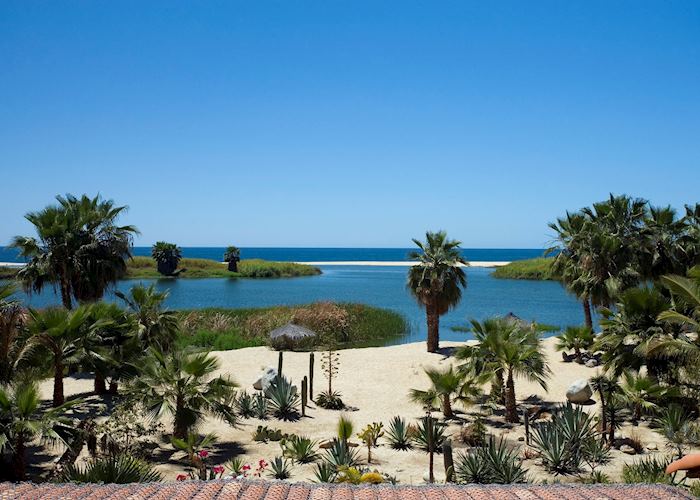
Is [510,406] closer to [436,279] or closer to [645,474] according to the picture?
[645,474]

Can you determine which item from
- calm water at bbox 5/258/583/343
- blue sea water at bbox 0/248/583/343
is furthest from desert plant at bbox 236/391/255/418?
calm water at bbox 5/258/583/343

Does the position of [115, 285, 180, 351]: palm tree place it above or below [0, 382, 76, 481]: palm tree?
above

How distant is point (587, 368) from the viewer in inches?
904

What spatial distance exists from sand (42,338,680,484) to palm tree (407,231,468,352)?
67.0 inches

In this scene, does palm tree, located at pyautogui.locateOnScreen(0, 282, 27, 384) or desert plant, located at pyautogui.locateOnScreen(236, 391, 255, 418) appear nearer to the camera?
palm tree, located at pyautogui.locateOnScreen(0, 282, 27, 384)

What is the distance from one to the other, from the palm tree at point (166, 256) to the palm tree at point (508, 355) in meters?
74.1

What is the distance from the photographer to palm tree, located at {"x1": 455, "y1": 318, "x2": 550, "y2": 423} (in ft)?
54.2

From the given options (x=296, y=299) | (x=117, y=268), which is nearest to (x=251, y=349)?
(x=117, y=268)

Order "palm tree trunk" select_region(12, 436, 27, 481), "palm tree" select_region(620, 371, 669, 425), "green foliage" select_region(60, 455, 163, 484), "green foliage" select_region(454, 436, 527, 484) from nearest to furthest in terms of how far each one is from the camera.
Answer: "green foliage" select_region(60, 455, 163, 484) → "palm tree trunk" select_region(12, 436, 27, 481) → "green foliage" select_region(454, 436, 527, 484) → "palm tree" select_region(620, 371, 669, 425)

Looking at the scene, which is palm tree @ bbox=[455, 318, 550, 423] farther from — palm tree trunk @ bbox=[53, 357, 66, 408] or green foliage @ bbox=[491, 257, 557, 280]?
green foliage @ bbox=[491, 257, 557, 280]

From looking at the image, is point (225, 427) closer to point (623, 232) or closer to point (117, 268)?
point (117, 268)

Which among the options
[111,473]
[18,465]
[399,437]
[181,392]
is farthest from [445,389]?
[18,465]

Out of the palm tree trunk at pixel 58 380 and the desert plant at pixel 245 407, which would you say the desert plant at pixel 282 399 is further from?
the palm tree trunk at pixel 58 380

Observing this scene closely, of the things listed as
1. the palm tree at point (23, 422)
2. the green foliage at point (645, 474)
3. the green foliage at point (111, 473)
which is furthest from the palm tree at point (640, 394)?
the palm tree at point (23, 422)
